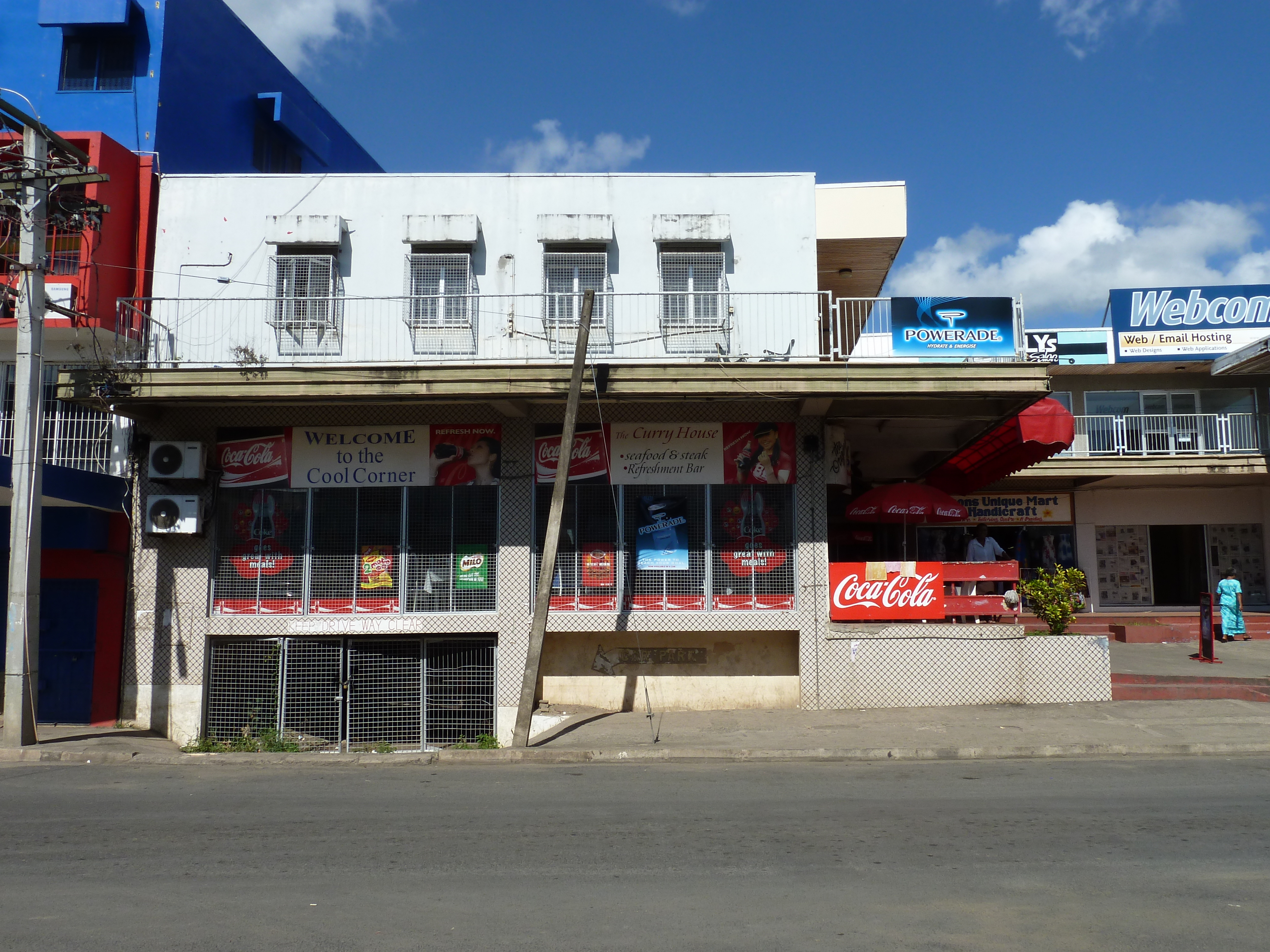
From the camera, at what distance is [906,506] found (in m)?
14.2

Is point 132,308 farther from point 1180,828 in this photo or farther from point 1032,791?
point 1180,828

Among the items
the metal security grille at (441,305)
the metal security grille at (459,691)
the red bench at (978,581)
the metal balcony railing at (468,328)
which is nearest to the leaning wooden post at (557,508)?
the metal balcony railing at (468,328)

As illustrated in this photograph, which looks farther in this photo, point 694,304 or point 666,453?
point 694,304

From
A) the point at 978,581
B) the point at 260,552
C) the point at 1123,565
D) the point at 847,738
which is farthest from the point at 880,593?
the point at 1123,565

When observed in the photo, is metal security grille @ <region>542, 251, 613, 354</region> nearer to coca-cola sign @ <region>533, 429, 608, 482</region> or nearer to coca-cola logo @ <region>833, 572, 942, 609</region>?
coca-cola sign @ <region>533, 429, 608, 482</region>

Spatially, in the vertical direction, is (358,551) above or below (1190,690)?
above

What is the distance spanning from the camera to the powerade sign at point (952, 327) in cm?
1266

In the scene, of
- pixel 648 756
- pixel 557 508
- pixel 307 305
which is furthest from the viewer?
pixel 307 305

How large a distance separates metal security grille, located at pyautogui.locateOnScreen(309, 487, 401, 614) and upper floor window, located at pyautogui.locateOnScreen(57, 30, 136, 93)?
8.33 m

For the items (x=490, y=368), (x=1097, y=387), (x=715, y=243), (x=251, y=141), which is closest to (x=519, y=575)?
(x=490, y=368)

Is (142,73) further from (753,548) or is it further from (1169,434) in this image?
(1169,434)

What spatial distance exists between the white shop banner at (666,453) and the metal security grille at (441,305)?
8.63 feet

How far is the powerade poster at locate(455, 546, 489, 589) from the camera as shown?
1345cm

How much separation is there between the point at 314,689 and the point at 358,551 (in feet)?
6.97
